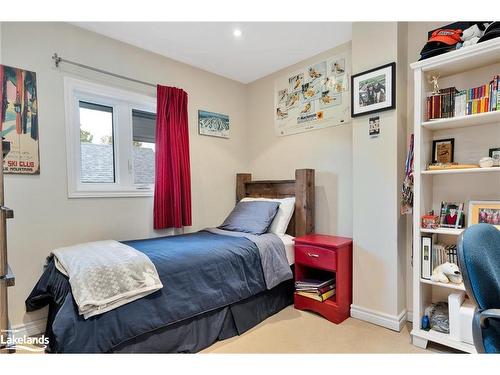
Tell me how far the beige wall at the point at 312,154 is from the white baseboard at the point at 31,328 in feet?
7.96

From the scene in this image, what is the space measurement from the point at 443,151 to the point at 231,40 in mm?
1949

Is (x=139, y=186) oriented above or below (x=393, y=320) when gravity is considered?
above

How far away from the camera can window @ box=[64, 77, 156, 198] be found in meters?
2.22

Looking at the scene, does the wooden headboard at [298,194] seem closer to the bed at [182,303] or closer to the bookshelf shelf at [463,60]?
the bed at [182,303]

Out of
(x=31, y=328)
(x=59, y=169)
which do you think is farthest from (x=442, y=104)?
(x=31, y=328)

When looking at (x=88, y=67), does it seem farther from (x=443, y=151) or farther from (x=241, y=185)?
(x=443, y=151)

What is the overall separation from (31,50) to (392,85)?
269 centimetres

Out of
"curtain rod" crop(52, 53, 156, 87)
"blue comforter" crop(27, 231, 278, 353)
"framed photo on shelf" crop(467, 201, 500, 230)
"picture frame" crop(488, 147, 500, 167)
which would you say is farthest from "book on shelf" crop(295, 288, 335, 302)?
"curtain rod" crop(52, 53, 156, 87)

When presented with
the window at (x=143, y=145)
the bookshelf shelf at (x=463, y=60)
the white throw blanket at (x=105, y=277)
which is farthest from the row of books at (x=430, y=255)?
the window at (x=143, y=145)

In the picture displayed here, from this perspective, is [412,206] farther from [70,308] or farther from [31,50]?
[31,50]

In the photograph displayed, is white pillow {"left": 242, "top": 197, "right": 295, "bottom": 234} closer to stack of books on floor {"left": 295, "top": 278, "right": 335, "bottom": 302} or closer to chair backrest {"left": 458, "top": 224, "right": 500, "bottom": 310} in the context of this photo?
stack of books on floor {"left": 295, "top": 278, "right": 335, "bottom": 302}

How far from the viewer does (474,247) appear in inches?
38.9

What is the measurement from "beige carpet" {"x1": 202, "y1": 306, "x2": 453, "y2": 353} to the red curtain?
125 centimetres

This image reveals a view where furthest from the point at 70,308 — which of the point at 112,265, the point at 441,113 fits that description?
the point at 441,113
